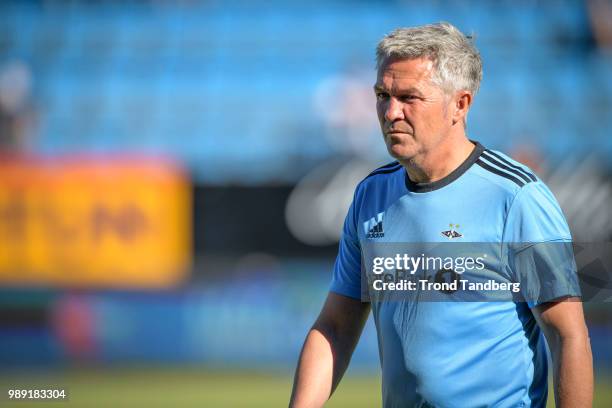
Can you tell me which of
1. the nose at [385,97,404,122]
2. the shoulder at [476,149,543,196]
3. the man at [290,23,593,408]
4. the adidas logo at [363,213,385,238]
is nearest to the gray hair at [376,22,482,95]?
the man at [290,23,593,408]

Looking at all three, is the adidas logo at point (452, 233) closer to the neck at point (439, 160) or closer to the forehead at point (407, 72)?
the neck at point (439, 160)

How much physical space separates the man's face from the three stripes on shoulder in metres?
0.14

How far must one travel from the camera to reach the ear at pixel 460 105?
2697 mm

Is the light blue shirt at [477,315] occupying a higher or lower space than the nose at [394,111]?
lower

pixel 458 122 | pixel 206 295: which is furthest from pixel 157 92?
pixel 458 122

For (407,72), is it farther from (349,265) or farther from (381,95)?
(349,265)

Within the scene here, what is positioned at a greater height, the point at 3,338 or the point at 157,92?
the point at 157,92

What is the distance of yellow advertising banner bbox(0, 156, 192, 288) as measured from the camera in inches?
448

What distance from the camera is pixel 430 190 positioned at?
8.87 ft

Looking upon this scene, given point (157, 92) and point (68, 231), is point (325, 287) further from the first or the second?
point (157, 92)

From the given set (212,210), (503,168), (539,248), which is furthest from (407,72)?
(212,210)

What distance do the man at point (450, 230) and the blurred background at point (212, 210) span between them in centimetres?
592

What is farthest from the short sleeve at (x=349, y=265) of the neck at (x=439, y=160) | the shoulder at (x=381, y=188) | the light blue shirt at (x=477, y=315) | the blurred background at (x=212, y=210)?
the blurred background at (x=212, y=210)

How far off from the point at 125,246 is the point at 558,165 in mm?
5465
